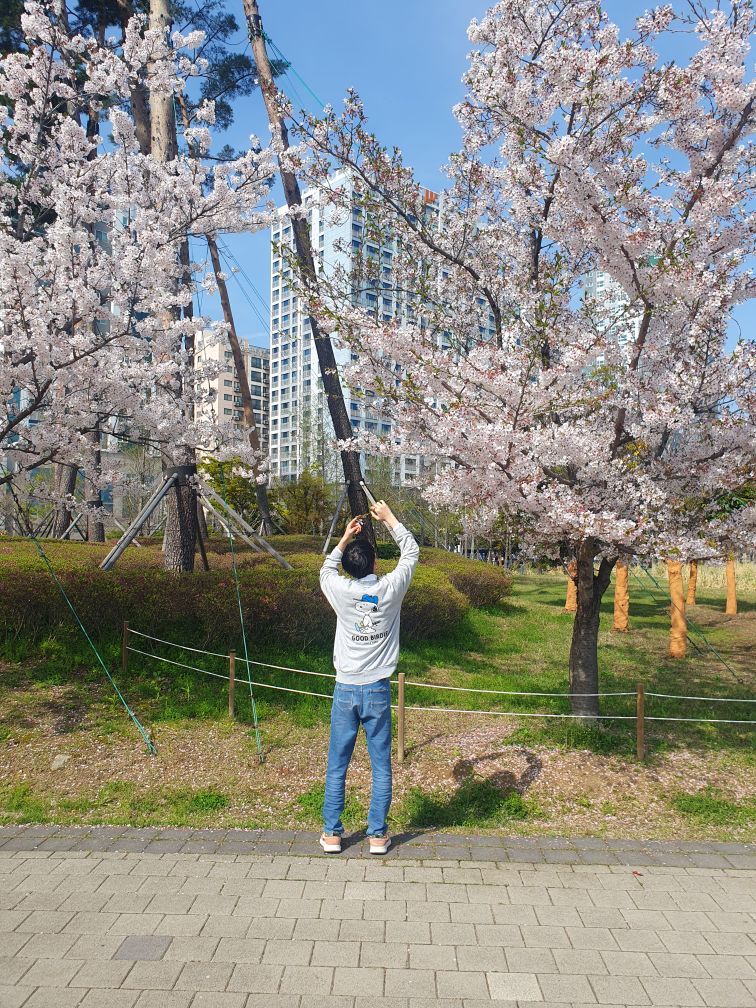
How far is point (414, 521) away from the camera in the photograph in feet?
107

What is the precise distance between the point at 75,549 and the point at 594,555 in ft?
28.0

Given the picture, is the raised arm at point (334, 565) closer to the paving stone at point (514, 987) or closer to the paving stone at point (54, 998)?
the paving stone at point (514, 987)

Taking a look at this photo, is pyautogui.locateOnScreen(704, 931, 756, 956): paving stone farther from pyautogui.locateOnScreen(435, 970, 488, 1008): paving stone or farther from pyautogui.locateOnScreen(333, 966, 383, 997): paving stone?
pyautogui.locateOnScreen(333, 966, 383, 997): paving stone

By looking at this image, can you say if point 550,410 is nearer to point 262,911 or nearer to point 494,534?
point 494,534

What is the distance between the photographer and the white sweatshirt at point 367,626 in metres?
4.38

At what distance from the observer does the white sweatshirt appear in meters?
4.38

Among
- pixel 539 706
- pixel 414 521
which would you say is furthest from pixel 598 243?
pixel 414 521

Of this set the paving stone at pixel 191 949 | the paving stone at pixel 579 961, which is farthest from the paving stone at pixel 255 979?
the paving stone at pixel 579 961

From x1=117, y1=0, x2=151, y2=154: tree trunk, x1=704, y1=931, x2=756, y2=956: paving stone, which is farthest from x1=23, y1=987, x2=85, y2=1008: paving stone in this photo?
x1=117, y1=0, x2=151, y2=154: tree trunk

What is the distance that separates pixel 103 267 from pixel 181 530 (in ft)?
14.1

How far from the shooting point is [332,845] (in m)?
4.48

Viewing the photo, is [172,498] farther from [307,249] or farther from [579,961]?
[579,961]

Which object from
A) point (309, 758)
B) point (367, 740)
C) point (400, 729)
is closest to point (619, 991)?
point (367, 740)

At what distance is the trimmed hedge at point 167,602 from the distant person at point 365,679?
403 cm
